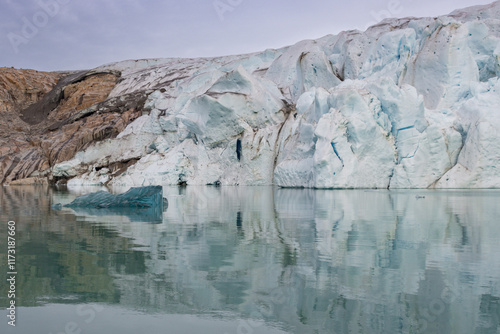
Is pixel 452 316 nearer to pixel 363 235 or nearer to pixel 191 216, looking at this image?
pixel 363 235

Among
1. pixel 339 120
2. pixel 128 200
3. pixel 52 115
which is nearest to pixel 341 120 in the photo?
pixel 339 120

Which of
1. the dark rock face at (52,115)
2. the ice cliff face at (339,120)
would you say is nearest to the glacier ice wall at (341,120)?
the ice cliff face at (339,120)

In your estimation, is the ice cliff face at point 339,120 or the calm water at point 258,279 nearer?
the calm water at point 258,279

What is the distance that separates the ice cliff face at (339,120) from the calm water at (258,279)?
10.5m

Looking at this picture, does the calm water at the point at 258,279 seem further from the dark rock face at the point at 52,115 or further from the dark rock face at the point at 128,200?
the dark rock face at the point at 52,115

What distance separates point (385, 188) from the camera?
16922 millimetres

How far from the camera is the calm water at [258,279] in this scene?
2.36 m

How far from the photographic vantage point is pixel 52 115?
35.5m

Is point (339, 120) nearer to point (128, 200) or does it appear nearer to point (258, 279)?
point (128, 200)

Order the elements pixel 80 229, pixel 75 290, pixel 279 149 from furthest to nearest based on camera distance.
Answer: pixel 279 149 < pixel 80 229 < pixel 75 290

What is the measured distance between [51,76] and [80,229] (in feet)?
136

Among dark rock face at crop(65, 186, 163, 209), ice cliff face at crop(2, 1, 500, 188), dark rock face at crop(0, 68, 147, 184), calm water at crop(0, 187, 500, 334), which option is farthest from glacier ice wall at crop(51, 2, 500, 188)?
calm water at crop(0, 187, 500, 334)

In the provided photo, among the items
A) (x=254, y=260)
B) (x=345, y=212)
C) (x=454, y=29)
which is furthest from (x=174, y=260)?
(x=454, y=29)

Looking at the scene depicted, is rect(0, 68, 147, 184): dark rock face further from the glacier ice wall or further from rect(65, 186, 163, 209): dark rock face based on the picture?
rect(65, 186, 163, 209): dark rock face
